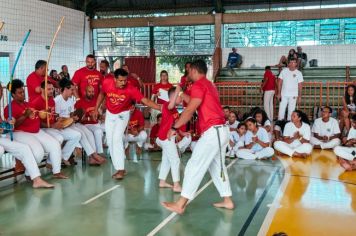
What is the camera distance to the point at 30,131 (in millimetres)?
6738

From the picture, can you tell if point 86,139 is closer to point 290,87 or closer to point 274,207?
point 274,207

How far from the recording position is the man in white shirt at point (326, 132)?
9859mm

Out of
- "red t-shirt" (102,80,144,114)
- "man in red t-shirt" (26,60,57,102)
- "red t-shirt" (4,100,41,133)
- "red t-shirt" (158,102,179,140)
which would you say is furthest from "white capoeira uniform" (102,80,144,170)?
"man in red t-shirt" (26,60,57,102)

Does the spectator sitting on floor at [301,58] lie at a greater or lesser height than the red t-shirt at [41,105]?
greater

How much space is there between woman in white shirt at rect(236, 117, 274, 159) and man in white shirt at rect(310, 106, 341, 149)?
5.84 feet

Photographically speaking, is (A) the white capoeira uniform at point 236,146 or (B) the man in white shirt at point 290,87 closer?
(A) the white capoeira uniform at point 236,146

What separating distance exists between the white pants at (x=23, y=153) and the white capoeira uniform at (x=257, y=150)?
14.1 ft

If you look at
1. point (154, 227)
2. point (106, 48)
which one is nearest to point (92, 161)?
point (154, 227)

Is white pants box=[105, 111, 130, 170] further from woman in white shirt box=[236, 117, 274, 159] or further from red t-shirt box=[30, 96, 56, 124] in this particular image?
woman in white shirt box=[236, 117, 274, 159]

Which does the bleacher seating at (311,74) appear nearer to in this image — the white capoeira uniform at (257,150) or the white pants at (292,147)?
the white pants at (292,147)

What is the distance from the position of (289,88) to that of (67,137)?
19.3 ft

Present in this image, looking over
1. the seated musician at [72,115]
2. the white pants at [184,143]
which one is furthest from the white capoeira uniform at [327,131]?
the seated musician at [72,115]

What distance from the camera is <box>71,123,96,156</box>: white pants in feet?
26.3

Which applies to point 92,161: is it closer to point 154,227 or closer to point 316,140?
point 154,227
